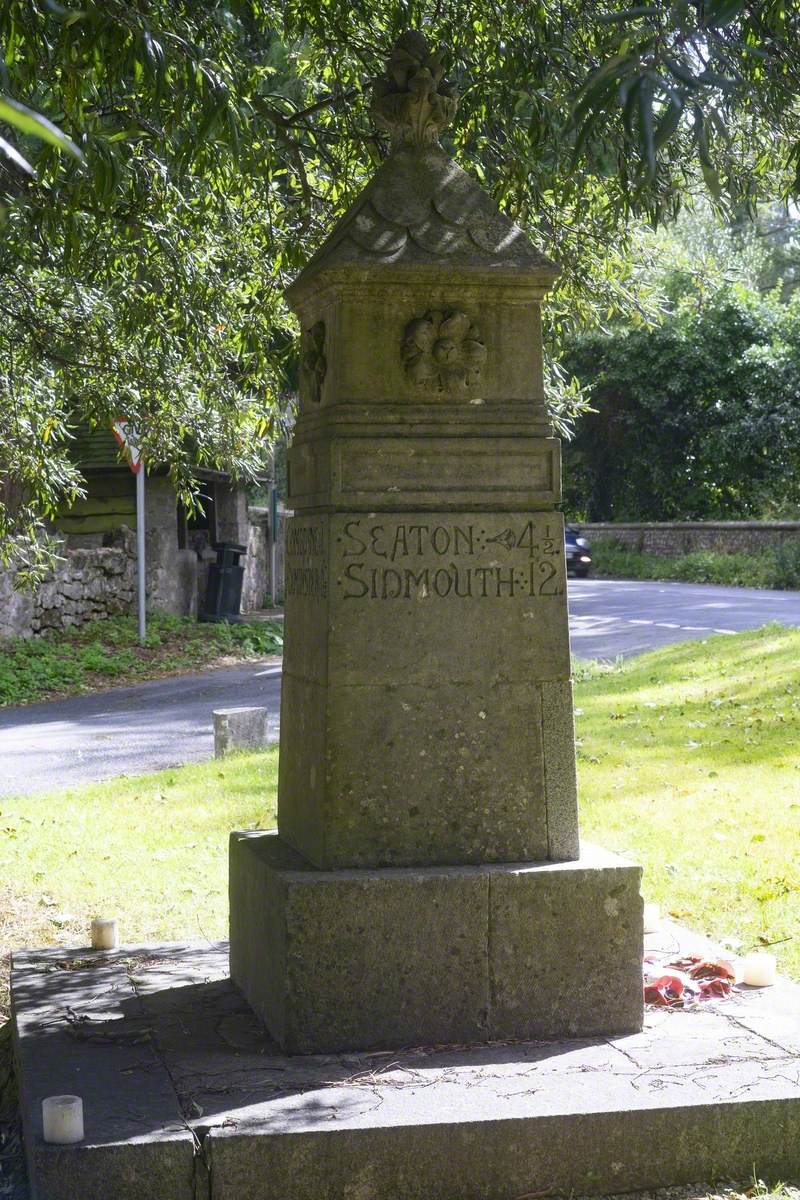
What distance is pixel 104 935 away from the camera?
5992mm

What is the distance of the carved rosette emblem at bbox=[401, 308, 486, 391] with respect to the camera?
15.9ft

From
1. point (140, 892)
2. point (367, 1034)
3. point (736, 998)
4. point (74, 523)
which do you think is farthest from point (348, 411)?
point (74, 523)

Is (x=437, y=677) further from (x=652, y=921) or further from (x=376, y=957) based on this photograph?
(x=652, y=921)

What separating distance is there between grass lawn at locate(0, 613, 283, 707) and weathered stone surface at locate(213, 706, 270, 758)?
4645 millimetres

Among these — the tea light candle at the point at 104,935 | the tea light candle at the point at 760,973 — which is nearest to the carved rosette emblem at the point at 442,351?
the tea light candle at the point at 760,973

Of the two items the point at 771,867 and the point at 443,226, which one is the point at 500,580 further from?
the point at 771,867

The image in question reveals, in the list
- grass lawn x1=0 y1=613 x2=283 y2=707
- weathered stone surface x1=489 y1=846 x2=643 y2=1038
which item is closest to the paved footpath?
grass lawn x1=0 y1=613 x2=283 y2=707

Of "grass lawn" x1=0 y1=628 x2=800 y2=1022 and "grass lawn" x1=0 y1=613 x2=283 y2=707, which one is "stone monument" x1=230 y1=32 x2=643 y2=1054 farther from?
"grass lawn" x1=0 y1=613 x2=283 y2=707

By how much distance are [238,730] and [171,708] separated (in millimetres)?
3307

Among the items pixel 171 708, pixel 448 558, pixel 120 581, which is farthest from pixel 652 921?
pixel 120 581

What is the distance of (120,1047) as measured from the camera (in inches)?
185

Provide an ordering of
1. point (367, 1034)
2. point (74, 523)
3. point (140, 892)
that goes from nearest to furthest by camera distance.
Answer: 1. point (367, 1034)
2. point (140, 892)
3. point (74, 523)

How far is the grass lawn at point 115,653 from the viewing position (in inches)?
661

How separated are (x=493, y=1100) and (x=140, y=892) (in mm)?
3779
